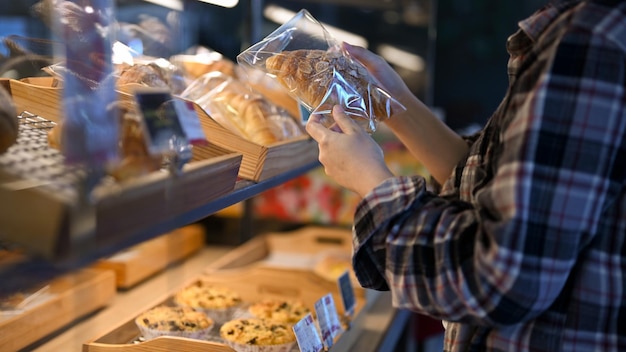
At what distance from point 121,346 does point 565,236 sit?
3.19ft

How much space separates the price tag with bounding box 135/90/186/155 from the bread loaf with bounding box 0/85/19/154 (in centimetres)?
21

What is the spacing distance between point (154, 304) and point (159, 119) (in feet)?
3.36

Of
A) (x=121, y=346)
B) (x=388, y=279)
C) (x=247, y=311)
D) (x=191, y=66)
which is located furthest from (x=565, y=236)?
(x=191, y=66)

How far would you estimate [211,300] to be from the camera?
79.0 inches

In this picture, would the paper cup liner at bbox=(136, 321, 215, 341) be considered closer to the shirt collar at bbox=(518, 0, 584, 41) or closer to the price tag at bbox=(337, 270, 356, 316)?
the price tag at bbox=(337, 270, 356, 316)

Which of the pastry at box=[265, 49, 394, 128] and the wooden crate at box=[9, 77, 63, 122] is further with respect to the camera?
the pastry at box=[265, 49, 394, 128]

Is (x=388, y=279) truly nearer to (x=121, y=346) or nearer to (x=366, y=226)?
(x=366, y=226)

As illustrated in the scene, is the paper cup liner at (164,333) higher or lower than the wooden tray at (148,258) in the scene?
higher

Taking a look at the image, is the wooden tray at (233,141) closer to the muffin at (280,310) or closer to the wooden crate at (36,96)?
the wooden crate at (36,96)

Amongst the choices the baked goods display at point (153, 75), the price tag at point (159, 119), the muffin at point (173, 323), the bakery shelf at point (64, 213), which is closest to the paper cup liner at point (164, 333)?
the muffin at point (173, 323)

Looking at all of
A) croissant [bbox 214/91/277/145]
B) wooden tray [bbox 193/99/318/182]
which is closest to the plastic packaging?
croissant [bbox 214/91/277/145]

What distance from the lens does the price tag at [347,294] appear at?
2062 millimetres

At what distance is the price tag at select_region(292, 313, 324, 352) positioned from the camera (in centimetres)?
163

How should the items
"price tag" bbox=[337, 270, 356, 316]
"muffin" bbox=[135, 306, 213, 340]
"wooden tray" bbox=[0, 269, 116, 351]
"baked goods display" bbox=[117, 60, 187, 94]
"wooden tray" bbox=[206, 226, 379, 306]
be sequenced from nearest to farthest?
1. "baked goods display" bbox=[117, 60, 187, 94]
2. "wooden tray" bbox=[0, 269, 116, 351]
3. "muffin" bbox=[135, 306, 213, 340]
4. "price tag" bbox=[337, 270, 356, 316]
5. "wooden tray" bbox=[206, 226, 379, 306]
